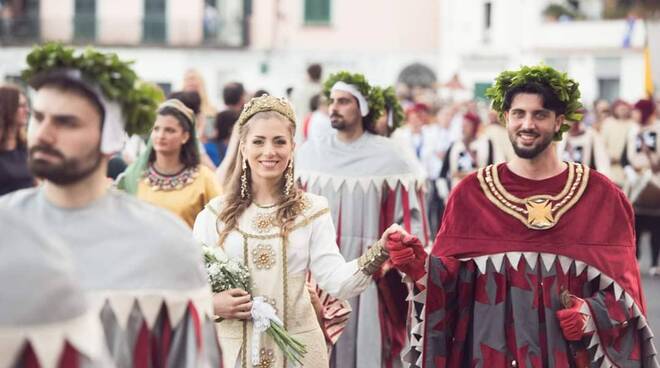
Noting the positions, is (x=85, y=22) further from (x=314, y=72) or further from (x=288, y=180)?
(x=288, y=180)

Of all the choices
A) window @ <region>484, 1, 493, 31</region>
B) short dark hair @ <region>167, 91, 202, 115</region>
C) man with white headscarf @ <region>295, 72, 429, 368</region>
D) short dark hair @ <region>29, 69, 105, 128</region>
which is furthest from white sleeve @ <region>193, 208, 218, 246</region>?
window @ <region>484, 1, 493, 31</region>

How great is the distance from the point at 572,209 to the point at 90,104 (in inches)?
116

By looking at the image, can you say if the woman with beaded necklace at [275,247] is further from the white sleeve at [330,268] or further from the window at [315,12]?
the window at [315,12]

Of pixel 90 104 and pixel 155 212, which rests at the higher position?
pixel 90 104

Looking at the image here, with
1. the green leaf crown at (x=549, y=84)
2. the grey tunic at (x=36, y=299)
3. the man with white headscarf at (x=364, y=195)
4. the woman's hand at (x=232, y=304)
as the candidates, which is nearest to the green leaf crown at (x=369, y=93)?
the man with white headscarf at (x=364, y=195)

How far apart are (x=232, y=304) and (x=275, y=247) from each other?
1.17 ft

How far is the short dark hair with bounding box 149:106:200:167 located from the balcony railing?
121 feet

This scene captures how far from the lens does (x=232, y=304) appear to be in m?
6.23

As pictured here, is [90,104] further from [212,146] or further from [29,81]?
[212,146]

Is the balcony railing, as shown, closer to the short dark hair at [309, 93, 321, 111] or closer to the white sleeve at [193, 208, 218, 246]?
the short dark hair at [309, 93, 321, 111]

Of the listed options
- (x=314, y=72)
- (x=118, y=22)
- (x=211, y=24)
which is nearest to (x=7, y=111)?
(x=314, y=72)

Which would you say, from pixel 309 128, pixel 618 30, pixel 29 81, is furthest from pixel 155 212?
pixel 618 30

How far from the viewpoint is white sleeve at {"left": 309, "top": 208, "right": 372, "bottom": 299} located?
20.8 feet

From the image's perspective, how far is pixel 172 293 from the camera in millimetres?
4352
